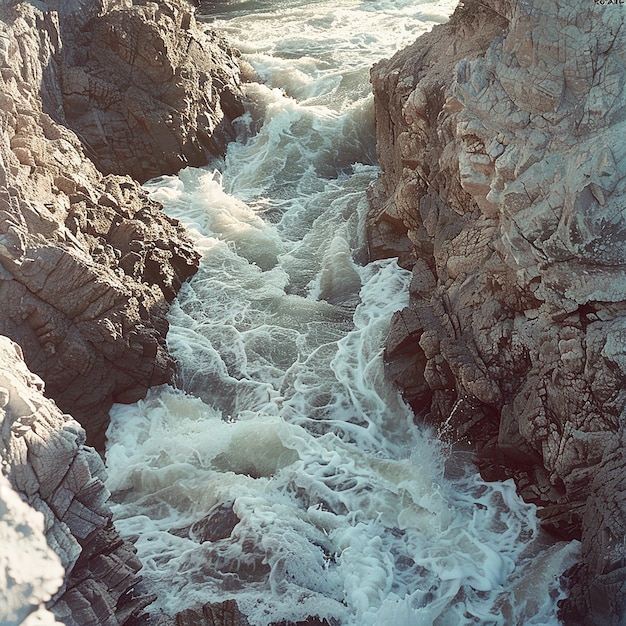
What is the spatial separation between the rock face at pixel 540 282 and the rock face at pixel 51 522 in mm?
5817

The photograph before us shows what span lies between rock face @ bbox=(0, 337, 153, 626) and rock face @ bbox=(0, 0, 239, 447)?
4001 mm

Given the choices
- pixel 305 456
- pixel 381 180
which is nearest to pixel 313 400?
pixel 305 456

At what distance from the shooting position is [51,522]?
830cm

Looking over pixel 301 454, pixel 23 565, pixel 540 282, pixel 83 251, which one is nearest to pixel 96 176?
pixel 83 251

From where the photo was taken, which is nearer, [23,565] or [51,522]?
[23,565]

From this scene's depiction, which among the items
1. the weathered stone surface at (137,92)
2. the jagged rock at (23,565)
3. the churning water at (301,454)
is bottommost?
the churning water at (301,454)

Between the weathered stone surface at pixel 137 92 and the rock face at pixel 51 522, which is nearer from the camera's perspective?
the rock face at pixel 51 522

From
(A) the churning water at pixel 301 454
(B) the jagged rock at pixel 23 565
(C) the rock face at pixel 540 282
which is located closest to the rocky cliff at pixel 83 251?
(B) the jagged rock at pixel 23 565

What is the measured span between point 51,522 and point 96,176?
1065 cm

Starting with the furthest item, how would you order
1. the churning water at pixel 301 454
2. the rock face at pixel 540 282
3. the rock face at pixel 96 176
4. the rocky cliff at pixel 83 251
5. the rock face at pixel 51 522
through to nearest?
the rock face at pixel 96 176 → the churning water at pixel 301 454 → the rock face at pixel 540 282 → the rocky cliff at pixel 83 251 → the rock face at pixel 51 522

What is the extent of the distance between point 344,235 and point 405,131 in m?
3.50

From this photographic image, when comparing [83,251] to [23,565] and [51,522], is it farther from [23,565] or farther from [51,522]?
[23,565]

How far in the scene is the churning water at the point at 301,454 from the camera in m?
10.5

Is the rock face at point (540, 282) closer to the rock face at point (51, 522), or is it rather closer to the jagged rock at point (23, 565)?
the rock face at point (51, 522)
